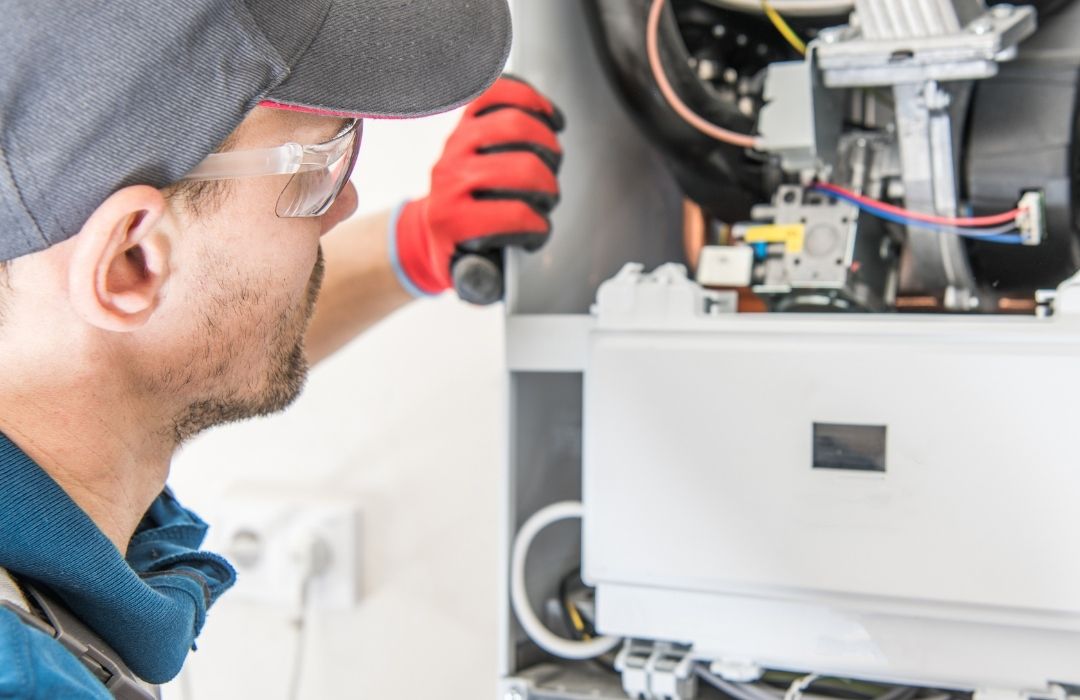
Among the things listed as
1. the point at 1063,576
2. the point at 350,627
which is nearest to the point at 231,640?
the point at 350,627

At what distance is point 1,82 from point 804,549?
55cm

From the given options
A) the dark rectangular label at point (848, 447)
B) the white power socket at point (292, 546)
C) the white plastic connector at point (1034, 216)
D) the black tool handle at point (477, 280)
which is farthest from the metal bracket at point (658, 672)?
the white power socket at point (292, 546)

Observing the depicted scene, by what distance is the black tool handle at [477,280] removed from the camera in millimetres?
860

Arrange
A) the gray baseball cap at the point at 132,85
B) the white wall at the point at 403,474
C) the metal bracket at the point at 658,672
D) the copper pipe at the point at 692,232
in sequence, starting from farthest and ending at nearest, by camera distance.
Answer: the white wall at the point at 403,474 → the copper pipe at the point at 692,232 → the metal bracket at the point at 658,672 → the gray baseball cap at the point at 132,85

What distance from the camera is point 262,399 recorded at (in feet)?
2.44

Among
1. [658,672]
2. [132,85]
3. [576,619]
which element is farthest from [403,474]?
[132,85]

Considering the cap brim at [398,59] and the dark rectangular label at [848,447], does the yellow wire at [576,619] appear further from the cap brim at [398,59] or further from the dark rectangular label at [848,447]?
the cap brim at [398,59]

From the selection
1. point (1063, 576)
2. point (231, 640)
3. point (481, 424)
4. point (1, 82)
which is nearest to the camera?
point (1, 82)

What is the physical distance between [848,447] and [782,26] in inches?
15.3

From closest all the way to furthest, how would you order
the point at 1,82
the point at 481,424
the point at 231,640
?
the point at 1,82
the point at 481,424
the point at 231,640

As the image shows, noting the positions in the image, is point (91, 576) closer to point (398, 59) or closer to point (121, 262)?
point (121, 262)

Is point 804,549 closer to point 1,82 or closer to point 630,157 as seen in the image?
point 630,157

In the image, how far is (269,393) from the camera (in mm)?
746

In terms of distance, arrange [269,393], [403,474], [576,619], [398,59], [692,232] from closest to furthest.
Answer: [398,59]
[269,393]
[576,619]
[692,232]
[403,474]
